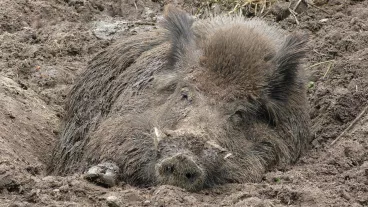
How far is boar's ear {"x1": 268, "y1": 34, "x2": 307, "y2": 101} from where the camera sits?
18.7ft

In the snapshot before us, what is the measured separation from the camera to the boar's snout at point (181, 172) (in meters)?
4.44

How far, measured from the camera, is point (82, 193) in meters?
4.37

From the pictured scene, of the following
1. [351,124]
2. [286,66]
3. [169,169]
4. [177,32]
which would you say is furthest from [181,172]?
[351,124]

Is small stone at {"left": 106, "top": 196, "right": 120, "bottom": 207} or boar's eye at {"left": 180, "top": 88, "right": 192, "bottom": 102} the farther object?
boar's eye at {"left": 180, "top": 88, "right": 192, "bottom": 102}

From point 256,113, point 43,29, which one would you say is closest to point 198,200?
point 256,113

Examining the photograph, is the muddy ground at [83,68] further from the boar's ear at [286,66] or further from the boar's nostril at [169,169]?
the boar's ear at [286,66]

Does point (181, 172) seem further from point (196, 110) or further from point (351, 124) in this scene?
point (351, 124)

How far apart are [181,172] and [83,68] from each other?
11.6ft

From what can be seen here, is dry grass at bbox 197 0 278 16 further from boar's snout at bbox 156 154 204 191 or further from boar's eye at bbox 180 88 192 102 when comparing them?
boar's snout at bbox 156 154 204 191

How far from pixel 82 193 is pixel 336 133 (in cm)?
257

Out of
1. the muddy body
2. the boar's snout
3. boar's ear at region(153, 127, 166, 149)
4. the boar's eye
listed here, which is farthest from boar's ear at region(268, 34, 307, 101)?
the boar's snout

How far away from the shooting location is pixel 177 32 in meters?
5.99

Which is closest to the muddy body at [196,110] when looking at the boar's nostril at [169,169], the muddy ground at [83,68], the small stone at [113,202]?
the boar's nostril at [169,169]

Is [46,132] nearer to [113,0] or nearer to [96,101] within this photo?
[96,101]
